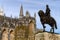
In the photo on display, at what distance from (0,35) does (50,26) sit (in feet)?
140

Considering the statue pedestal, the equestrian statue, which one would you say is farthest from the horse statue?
the statue pedestal

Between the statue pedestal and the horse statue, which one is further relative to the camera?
the horse statue

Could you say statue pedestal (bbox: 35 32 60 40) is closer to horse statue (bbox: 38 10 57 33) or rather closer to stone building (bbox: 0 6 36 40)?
horse statue (bbox: 38 10 57 33)

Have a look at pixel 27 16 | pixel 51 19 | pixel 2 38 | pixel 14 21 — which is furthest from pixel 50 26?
pixel 27 16

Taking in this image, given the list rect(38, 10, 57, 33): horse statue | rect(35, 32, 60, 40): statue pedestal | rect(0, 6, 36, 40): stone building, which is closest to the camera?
rect(35, 32, 60, 40): statue pedestal

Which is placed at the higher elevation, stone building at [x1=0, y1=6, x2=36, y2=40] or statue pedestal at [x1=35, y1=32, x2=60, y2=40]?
statue pedestal at [x1=35, y1=32, x2=60, y2=40]

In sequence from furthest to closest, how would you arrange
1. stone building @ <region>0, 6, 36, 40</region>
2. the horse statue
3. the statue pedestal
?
stone building @ <region>0, 6, 36, 40</region>
the horse statue
the statue pedestal

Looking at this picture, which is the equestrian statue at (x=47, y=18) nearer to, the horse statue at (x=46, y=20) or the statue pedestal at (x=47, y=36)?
the horse statue at (x=46, y=20)

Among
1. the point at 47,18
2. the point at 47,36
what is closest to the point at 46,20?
the point at 47,18

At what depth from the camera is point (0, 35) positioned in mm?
66875

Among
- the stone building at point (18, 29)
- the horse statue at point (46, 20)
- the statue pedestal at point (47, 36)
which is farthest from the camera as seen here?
the stone building at point (18, 29)

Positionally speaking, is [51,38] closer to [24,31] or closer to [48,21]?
[48,21]

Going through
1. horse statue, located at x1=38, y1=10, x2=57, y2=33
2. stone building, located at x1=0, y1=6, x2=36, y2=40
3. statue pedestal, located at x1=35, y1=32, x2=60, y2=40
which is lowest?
stone building, located at x1=0, y1=6, x2=36, y2=40

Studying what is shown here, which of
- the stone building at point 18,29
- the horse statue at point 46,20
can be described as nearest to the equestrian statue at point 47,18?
the horse statue at point 46,20
